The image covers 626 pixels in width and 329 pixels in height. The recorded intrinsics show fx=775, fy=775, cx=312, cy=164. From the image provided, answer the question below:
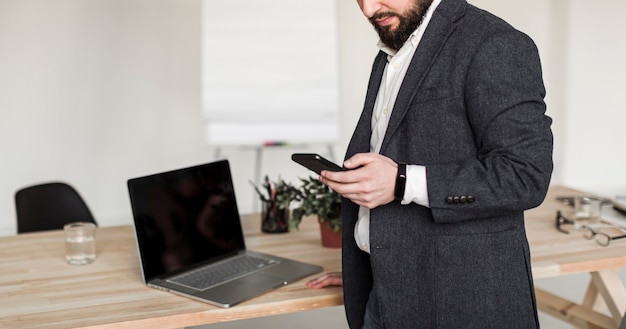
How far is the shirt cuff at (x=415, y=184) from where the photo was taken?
1591 millimetres

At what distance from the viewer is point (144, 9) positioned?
5605 millimetres

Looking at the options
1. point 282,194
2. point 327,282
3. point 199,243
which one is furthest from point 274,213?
point 327,282

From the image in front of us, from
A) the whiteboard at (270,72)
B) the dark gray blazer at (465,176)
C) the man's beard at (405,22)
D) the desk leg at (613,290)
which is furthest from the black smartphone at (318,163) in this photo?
the whiteboard at (270,72)

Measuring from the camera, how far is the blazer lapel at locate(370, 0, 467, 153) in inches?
66.6

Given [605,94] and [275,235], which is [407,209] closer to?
[275,235]

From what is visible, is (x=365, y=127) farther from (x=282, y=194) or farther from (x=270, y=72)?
(x=270, y=72)

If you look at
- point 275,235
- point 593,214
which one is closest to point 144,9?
point 275,235

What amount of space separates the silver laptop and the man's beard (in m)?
0.73

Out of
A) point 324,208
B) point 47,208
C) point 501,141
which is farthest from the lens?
point 47,208

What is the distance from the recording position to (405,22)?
177 cm

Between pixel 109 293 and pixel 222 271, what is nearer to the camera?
pixel 109 293

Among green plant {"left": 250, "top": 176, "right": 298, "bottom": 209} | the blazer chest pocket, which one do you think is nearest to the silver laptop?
green plant {"left": 250, "top": 176, "right": 298, "bottom": 209}

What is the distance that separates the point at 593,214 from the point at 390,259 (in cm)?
129

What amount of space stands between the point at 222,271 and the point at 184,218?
195 millimetres
